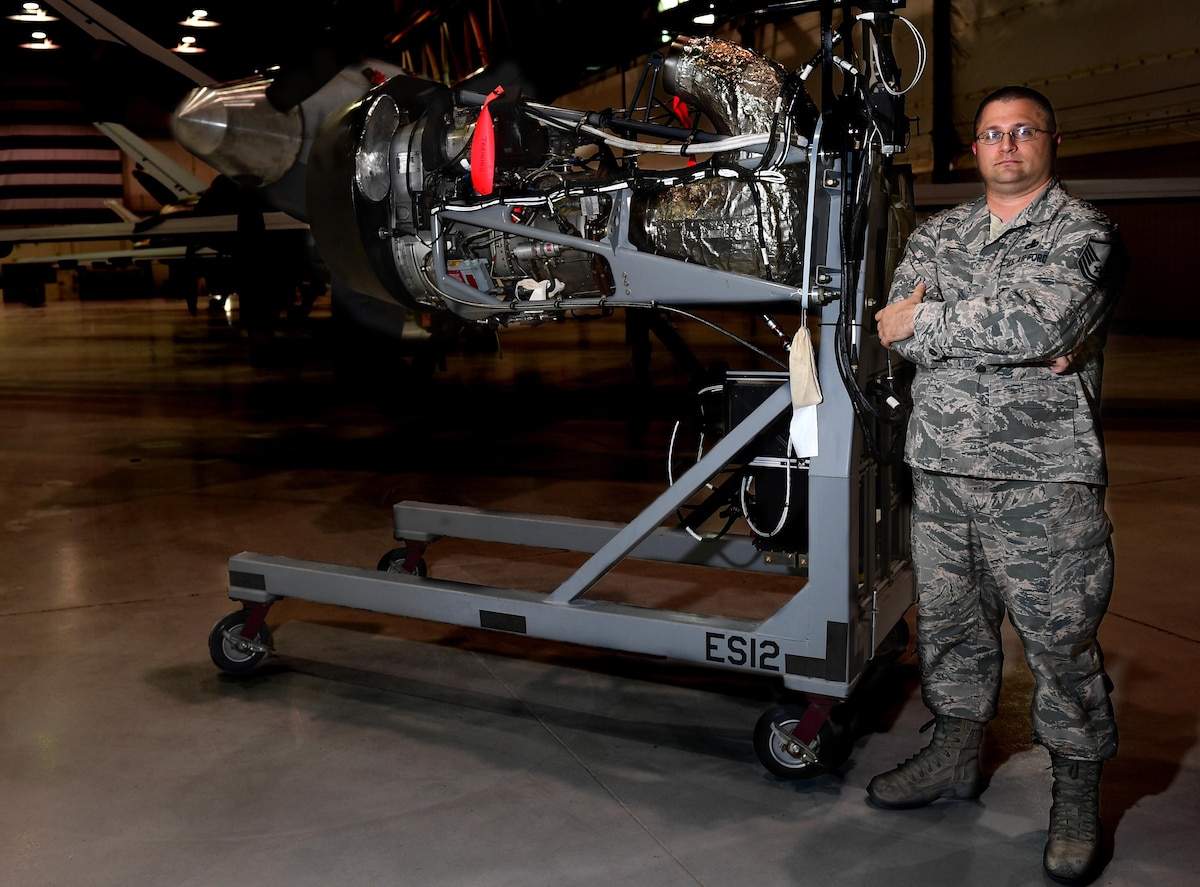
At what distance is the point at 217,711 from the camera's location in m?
3.43

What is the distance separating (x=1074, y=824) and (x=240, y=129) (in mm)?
4093

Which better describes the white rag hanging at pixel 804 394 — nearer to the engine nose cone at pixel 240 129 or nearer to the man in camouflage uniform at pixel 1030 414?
the man in camouflage uniform at pixel 1030 414

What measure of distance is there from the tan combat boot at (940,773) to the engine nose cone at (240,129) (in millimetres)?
3632

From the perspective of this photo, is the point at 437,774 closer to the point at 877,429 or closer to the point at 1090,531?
the point at 877,429

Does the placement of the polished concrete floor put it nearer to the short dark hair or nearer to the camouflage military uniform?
the camouflage military uniform

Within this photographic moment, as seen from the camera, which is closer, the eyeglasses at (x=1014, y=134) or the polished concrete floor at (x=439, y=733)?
the eyeglasses at (x=1014, y=134)

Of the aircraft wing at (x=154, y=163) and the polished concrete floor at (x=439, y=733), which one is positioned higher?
the aircraft wing at (x=154, y=163)

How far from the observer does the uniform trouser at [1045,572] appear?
2.39 meters

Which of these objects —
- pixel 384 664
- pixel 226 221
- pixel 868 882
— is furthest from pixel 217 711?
pixel 226 221

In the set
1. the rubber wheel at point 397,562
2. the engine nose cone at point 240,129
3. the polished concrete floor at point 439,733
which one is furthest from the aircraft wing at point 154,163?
the rubber wheel at point 397,562

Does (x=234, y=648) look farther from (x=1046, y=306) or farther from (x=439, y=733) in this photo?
(x=1046, y=306)

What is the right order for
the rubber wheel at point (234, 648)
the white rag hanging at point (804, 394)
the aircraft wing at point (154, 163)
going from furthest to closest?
1. the aircraft wing at point (154, 163)
2. the rubber wheel at point (234, 648)
3. the white rag hanging at point (804, 394)

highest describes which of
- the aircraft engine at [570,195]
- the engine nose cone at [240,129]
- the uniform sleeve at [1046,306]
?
the engine nose cone at [240,129]

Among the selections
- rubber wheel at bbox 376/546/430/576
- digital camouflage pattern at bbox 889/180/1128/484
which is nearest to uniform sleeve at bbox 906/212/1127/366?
digital camouflage pattern at bbox 889/180/1128/484
